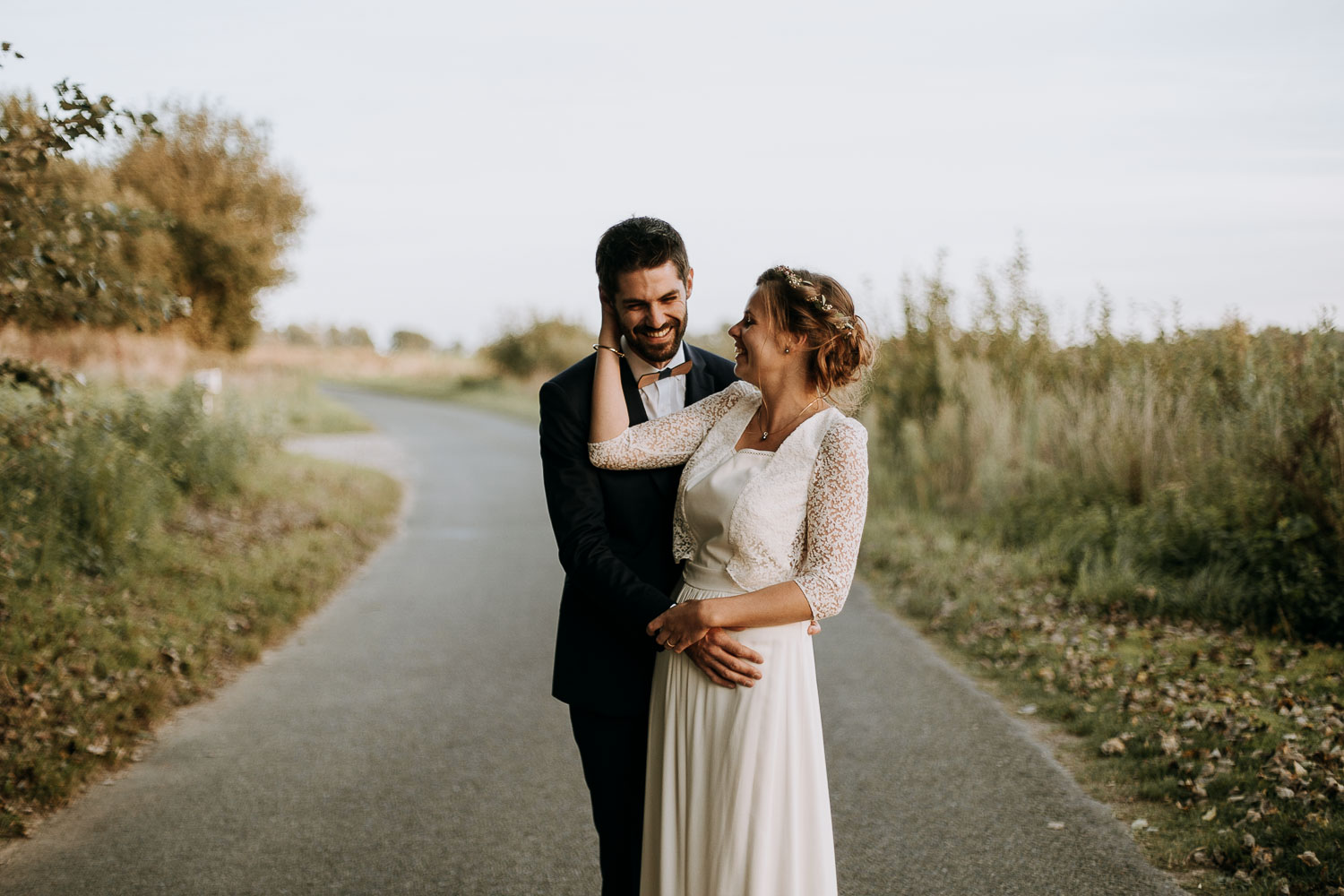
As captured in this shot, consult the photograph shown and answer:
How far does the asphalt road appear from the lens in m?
4.10

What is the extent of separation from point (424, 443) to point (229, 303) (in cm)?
602

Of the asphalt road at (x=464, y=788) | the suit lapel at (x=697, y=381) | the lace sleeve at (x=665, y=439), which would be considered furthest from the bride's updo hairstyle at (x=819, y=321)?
the asphalt road at (x=464, y=788)

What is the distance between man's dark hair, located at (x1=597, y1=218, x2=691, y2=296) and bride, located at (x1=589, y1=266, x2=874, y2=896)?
27cm

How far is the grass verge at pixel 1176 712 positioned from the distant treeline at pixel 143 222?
5.51 m

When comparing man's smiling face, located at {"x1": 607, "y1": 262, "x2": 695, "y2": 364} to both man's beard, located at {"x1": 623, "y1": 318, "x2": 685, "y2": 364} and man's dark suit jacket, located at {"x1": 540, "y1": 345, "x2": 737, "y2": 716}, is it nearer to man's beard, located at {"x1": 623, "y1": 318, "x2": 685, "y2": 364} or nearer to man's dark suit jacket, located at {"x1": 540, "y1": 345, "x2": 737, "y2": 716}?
man's beard, located at {"x1": 623, "y1": 318, "x2": 685, "y2": 364}

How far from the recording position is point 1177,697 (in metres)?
5.85

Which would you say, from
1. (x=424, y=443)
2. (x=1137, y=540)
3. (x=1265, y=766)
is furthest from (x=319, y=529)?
(x=424, y=443)

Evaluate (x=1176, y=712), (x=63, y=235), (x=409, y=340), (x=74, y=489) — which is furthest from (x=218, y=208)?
(x=409, y=340)

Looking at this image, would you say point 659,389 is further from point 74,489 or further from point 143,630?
point 74,489

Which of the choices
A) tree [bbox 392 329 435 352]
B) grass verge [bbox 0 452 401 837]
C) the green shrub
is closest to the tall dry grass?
grass verge [bbox 0 452 401 837]

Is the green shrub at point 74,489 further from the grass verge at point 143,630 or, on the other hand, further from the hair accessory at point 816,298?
the hair accessory at point 816,298

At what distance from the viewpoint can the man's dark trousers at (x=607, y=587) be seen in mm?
2921

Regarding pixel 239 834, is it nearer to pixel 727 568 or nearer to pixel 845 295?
pixel 727 568

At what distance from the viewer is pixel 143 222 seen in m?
5.47
